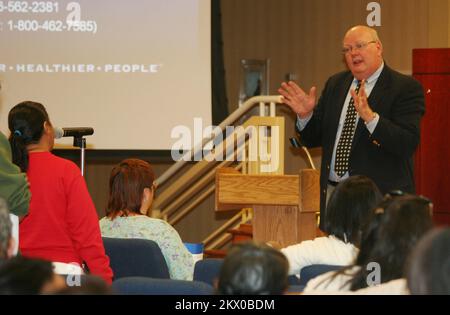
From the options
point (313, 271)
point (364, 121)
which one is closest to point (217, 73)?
point (364, 121)

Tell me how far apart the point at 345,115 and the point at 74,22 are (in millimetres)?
2428

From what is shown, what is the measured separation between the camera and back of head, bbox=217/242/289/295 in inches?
69.2

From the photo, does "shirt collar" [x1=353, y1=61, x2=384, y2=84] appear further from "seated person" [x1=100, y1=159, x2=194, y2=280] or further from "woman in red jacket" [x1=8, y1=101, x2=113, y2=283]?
"woman in red jacket" [x1=8, y1=101, x2=113, y2=283]

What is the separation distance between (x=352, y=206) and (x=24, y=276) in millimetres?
1376

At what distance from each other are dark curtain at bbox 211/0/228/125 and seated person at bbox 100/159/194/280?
2.74m

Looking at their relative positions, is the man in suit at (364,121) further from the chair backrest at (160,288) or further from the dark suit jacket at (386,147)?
the chair backrest at (160,288)

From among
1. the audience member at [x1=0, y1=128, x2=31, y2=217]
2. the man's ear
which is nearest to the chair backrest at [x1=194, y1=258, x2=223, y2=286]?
the man's ear

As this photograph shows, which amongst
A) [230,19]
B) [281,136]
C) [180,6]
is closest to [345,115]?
[281,136]

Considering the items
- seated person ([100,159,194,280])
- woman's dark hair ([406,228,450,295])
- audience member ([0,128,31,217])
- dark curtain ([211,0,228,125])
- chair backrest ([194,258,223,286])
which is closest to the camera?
woman's dark hair ([406,228,450,295])

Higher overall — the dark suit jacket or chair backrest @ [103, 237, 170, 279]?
the dark suit jacket

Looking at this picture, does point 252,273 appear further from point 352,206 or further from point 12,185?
point 12,185
